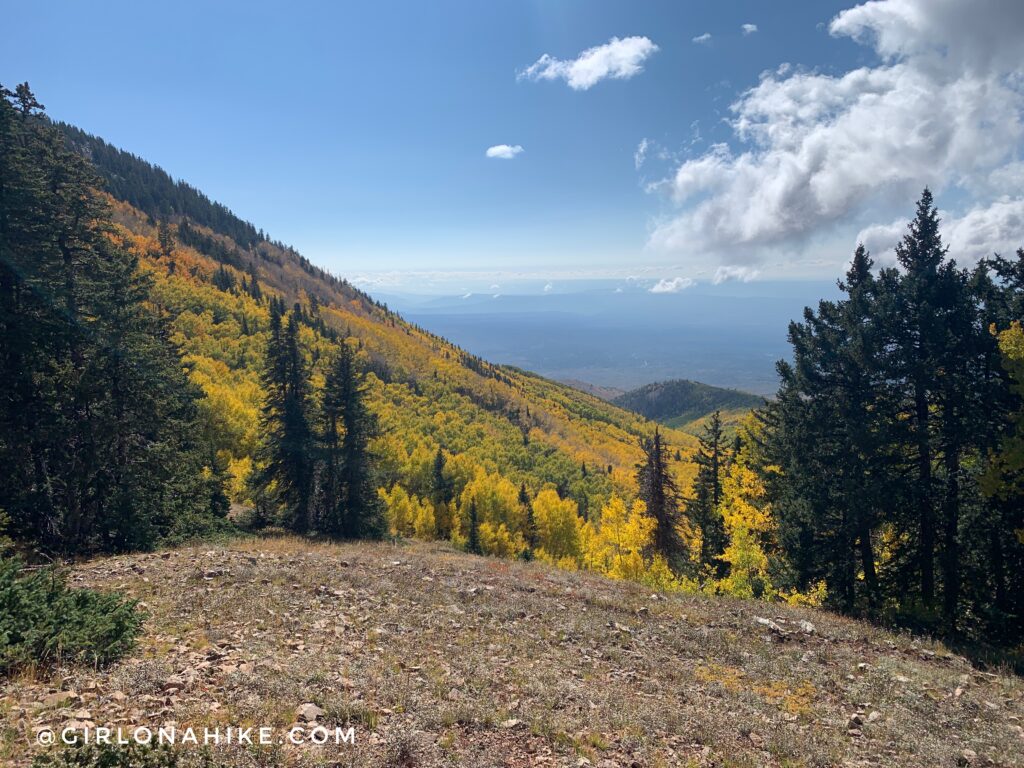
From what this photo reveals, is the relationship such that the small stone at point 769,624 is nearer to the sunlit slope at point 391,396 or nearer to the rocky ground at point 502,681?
the rocky ground at point 502,681

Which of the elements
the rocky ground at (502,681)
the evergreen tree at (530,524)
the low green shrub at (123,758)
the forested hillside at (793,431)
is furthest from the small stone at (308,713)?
the evergreen tree at (530,524)

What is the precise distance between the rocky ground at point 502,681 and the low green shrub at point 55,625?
37 cm

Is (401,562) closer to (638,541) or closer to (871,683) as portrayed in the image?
(871,683)

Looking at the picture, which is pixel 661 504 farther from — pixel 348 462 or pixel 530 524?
pixel 530 524

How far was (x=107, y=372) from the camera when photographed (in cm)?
1806

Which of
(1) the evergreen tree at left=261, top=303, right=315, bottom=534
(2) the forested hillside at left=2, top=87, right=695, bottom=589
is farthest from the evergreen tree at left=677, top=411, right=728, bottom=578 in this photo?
(1) the evergreen tree at left=261, top=303, right=315, bottom=534

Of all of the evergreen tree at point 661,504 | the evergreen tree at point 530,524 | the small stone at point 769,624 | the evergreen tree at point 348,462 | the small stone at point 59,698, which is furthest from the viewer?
the evergreen tree at point 530,524

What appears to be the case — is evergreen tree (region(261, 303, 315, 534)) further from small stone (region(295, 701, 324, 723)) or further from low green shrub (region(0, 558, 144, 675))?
small stone (region(295, 701, 324, 723))

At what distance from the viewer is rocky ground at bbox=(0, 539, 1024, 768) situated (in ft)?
22.2

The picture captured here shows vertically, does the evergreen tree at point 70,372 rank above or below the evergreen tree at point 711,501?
above

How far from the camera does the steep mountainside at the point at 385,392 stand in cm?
7050

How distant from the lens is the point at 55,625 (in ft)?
25.1

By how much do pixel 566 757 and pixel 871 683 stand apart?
7.90 metres

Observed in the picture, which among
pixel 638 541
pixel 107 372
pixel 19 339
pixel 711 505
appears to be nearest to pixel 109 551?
pixel 107 372
